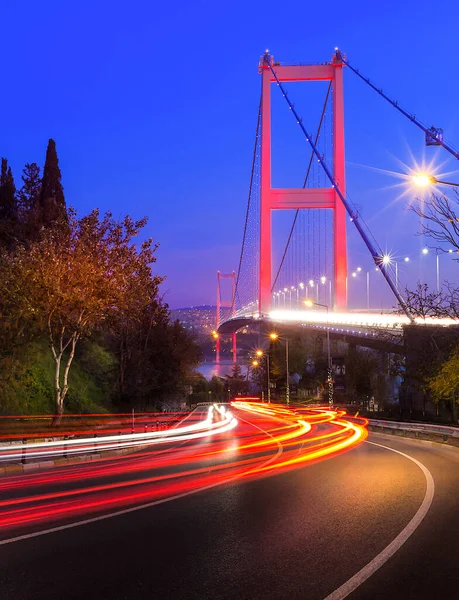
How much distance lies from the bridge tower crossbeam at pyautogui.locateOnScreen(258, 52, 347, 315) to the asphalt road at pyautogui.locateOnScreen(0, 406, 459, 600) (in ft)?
174

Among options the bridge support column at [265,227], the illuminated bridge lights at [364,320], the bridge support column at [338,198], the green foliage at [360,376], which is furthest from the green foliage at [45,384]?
the bridge support column at [265,227]

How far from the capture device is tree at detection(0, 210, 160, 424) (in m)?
23.1

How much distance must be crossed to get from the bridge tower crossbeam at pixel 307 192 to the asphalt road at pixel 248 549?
5292cm

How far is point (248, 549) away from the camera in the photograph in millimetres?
6789

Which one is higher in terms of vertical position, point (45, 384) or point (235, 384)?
point (45, 384)

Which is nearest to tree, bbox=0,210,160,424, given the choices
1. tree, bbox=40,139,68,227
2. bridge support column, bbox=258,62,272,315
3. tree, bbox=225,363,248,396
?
tree, bbox=40,139,68,227

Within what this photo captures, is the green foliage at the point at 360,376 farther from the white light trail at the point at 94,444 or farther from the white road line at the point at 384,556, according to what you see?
the white road line at the point at 384,556

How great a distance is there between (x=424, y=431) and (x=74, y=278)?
15.7 meters

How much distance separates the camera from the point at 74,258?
23.9 metres

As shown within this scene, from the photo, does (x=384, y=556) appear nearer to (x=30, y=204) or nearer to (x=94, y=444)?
(x=94, y=444)

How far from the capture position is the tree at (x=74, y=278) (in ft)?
75.9

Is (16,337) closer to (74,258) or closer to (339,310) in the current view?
(74,258)

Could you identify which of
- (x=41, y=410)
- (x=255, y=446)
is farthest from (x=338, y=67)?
(x=255, y=446)

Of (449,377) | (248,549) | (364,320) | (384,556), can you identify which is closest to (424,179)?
(384,556)
